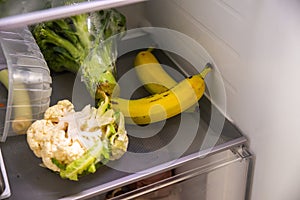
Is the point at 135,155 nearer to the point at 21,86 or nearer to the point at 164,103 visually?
the point at 164,103

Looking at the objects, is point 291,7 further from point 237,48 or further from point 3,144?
point 3,144

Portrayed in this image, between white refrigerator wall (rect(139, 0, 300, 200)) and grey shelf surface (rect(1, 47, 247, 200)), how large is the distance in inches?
2.9

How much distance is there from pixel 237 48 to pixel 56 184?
0.52m

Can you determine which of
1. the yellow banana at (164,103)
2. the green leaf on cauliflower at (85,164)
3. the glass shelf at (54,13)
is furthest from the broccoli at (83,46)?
the glass shelf at (54,13)

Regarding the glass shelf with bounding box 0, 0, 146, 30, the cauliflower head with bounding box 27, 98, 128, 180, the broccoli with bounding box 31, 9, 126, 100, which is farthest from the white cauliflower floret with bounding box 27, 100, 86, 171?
the glass shelf with bounding box 0, 0, 146, 30

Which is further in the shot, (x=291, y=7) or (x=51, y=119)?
(x=51, y=119)

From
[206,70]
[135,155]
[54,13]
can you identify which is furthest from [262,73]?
[54,13]

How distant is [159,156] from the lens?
112 cm

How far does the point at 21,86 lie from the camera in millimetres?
1087

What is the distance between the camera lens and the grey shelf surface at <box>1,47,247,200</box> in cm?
103

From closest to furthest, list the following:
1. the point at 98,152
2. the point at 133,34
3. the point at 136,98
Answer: the point at 98,152, the point at 136,98, the point at 133,34

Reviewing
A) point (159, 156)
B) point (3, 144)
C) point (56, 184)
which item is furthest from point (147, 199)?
point (3, 144)

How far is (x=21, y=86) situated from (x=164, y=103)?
1.16 feet

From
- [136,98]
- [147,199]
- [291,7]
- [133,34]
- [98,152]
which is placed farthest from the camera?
[133,34]
